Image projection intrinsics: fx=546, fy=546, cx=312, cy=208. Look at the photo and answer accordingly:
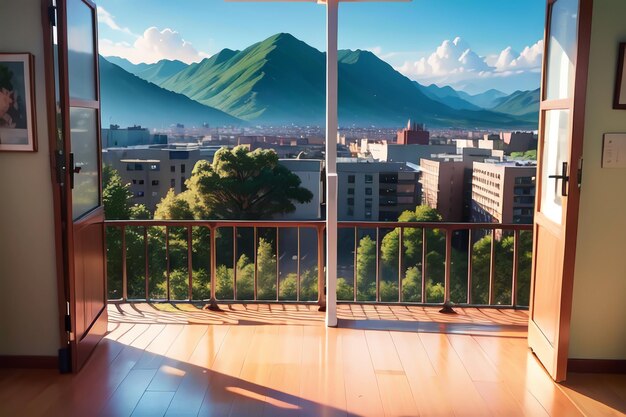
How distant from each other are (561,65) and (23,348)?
3.54 metres

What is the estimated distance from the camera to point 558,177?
9.52 ft

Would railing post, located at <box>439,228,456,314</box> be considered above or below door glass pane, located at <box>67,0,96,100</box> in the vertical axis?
below

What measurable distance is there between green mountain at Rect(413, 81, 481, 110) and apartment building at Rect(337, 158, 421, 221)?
2.63 feet

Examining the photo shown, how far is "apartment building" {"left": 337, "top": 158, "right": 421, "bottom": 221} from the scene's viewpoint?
14.4 feet

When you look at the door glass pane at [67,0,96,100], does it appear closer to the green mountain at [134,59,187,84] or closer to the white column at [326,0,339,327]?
the white column at [326,0,339,327]

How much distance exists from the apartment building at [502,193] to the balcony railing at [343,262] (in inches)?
5.4

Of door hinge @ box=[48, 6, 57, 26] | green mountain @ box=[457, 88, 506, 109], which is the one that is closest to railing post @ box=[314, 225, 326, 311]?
green mountain @ box=[457, 88, 506, 109]

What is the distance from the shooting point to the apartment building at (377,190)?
14.4 ft

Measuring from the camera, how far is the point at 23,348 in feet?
10.5

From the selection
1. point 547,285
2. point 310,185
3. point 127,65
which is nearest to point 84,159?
point 310,185

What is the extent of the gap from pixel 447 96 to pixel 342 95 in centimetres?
111

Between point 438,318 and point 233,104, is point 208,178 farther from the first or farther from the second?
point 438,318

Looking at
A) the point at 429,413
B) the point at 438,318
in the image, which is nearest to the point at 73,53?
the point at 429,413

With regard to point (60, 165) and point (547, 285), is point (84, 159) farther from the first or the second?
point (547, 285)
